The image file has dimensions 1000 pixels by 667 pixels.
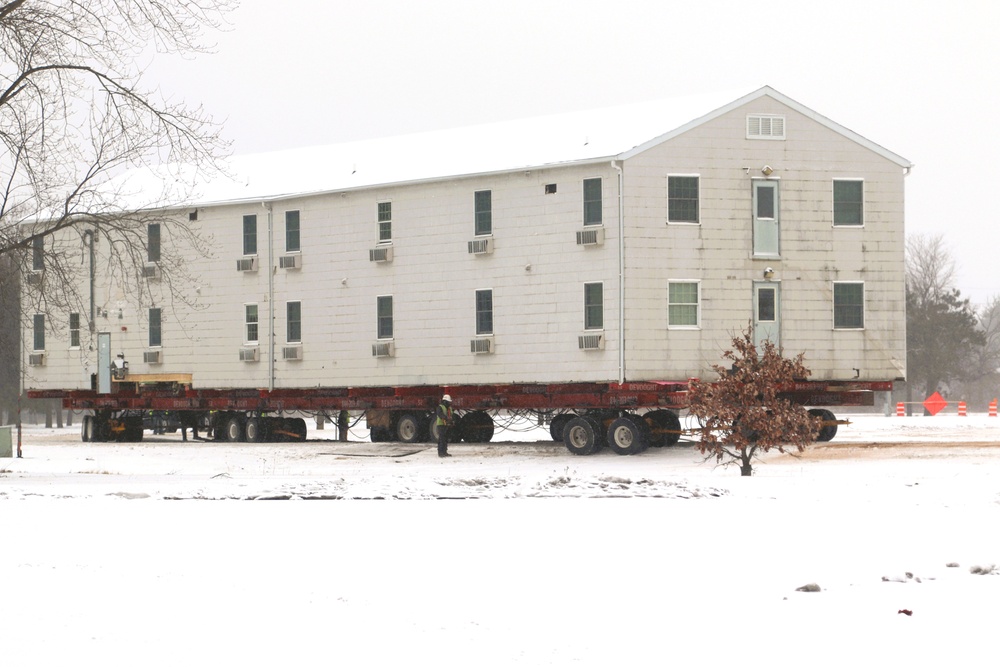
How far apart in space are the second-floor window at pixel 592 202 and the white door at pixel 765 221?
12.4ft

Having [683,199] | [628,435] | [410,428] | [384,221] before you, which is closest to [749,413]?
[628,435]

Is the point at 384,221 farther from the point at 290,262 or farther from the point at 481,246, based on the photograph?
the point at 481,246

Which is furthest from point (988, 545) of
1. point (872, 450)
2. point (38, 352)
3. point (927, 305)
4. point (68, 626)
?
point (927, 305)

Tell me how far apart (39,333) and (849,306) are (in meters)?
26.2

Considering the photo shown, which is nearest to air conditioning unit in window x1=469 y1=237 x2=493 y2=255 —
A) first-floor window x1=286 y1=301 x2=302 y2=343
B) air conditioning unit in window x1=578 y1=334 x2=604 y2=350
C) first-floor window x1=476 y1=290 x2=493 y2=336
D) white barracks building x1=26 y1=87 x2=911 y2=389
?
white barracks building x1=26 y1=87 x2=911 y2=389

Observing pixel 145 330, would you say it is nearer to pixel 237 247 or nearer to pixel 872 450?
pixel 237 247

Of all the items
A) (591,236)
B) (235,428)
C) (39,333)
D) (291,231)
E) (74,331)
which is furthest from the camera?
(39,333)

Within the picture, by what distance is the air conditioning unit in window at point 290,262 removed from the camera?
40.0 m

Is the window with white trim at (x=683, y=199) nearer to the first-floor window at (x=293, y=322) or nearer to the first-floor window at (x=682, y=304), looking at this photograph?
the first-floor window at (x=682, y=304)

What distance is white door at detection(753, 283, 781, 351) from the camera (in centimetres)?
3403

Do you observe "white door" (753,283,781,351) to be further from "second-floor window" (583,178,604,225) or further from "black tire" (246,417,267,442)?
"black tire" (246,417,267,442)

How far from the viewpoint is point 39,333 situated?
46.5 m

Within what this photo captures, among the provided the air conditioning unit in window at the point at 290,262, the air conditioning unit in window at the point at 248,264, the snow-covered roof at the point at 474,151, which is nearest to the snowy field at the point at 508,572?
the snow-covered roof at the point at 474,151

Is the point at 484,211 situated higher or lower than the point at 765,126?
lower
